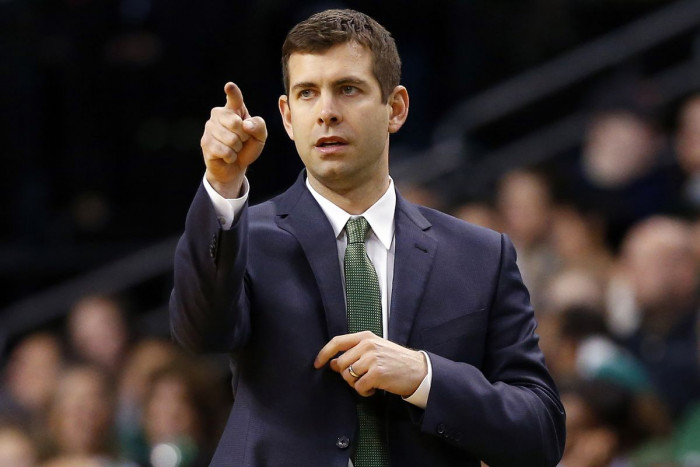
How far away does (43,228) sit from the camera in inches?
299

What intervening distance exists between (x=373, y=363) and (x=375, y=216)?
1.16 ft

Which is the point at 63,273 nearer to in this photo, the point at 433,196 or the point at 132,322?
the point at 132,322

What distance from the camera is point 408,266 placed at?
238 centimetres

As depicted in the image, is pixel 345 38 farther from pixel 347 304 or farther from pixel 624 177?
pixel 624 177

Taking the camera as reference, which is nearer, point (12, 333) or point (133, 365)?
point (133, 365)

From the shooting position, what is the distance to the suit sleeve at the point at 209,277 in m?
2.14

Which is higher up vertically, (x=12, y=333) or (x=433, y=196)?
(x=433, y=196)

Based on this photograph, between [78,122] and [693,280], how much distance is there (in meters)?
3.85

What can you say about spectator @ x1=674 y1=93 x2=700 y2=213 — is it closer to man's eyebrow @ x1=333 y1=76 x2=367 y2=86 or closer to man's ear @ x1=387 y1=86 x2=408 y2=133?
man's ear @ x1=387 y1=86 x2=408 y2=133

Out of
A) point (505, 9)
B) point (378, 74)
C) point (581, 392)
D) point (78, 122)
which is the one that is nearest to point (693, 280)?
point (581, 392)

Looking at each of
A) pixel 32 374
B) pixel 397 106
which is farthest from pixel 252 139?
pixel 32 374

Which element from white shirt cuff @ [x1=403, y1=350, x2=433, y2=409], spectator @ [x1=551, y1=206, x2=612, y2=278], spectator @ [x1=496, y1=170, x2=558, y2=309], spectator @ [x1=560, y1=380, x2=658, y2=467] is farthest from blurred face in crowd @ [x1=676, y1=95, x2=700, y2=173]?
white shirt cuff @ [x1=403, y1=350, x2=433, y2=409]

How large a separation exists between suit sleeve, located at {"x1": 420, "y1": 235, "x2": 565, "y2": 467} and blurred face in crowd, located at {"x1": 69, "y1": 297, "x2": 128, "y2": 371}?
15.0 ft

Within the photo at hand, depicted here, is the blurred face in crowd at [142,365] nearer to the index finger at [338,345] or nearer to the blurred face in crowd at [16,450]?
the blurred face in crowd at [16,450]
